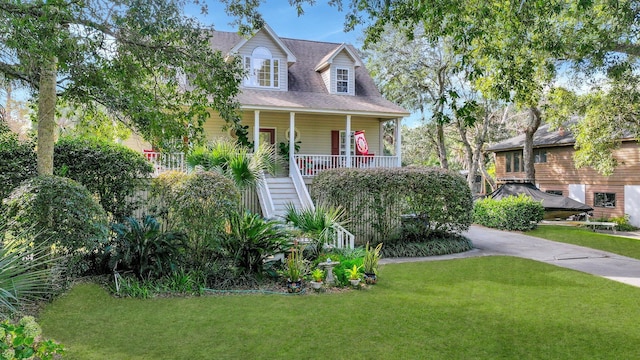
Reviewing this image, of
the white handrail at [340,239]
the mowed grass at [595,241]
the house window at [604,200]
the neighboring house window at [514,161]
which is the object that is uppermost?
the neighboring house window at [514,161]

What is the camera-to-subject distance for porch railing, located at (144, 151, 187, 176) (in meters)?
13.7

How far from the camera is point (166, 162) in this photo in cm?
1376

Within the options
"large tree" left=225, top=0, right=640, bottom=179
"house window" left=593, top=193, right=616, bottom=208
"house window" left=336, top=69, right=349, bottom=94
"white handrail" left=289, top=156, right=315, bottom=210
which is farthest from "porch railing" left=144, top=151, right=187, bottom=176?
"house window" left=593, top=193, right=616, bottom=208

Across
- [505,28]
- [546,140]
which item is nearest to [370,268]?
[505,28]

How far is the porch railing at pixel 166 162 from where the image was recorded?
1370 cm

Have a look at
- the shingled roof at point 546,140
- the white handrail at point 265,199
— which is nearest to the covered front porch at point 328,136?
the white handrail at point 265,199

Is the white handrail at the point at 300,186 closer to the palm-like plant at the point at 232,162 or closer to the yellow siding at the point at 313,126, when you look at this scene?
the palm-like plant at the point at 232,162

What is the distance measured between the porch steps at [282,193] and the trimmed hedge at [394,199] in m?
2.04

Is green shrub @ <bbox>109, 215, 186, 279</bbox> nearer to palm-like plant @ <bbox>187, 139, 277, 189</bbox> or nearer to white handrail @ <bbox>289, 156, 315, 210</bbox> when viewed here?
palm-like plant @ <bbox>187, 139, 277, 189</bbox>

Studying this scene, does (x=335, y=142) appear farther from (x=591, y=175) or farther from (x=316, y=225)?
(x=591, y=175)

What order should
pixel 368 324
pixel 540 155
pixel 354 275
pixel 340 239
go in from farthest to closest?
pixel 540 155
pixel 340 239
pixel 354 275
pixel 368 324

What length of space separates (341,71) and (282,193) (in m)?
7.92

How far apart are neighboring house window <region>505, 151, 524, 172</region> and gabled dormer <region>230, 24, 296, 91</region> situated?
1873cm

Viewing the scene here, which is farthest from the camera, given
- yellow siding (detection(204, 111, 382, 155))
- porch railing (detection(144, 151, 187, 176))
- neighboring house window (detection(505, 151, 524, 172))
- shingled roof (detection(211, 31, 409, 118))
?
neighboring house window (detection(505, 151, 524, 172))
